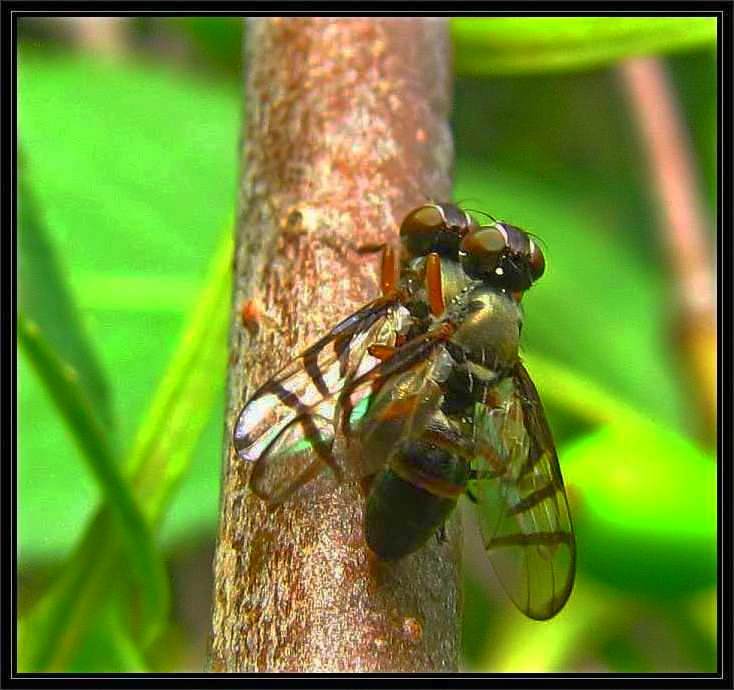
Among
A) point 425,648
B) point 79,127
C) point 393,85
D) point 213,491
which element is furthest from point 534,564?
point 79,127

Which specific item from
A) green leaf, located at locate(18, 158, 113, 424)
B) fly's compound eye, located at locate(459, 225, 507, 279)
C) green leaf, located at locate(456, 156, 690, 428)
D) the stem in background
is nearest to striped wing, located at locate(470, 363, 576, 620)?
fly's compound eye, located at locate(459, 225, 507, 279)

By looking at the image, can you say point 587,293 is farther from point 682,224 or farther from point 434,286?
point 434,286

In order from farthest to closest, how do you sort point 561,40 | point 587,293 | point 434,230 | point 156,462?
point 587,293 → point 561,40 → point 156,462 → point 434,230

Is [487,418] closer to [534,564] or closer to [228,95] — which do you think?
[534,564]

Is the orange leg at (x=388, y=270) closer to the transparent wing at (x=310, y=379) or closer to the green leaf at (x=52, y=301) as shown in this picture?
the transparent wing at (x=310, y=379)

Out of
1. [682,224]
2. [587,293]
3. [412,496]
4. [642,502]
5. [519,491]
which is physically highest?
[412,496]

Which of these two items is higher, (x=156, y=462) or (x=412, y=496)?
(x=412, y=496)

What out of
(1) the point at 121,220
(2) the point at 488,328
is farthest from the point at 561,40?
(1) the point at 121,220

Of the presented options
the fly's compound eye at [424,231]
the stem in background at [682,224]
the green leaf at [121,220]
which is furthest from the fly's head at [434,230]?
the stem in background at [682,224]
